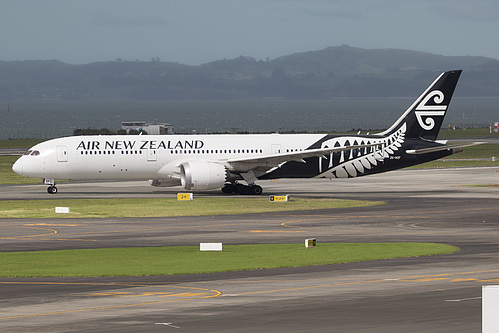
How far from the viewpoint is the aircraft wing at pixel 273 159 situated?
66.2 m

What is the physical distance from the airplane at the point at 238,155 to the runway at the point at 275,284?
12930 mm

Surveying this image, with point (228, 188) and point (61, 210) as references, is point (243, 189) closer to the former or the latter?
point (228, 188)

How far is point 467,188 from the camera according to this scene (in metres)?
71.1

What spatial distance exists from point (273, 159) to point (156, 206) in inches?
469

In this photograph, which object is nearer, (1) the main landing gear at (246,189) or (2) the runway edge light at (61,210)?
(2) the runway edge light at (61,210)

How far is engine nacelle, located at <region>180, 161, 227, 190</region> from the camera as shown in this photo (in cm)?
6419

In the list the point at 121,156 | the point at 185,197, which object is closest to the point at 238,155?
the point at 185,197

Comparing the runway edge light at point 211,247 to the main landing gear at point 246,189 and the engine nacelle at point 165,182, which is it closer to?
the main landing gear at point 246,189

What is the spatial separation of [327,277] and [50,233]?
18841 millimetres

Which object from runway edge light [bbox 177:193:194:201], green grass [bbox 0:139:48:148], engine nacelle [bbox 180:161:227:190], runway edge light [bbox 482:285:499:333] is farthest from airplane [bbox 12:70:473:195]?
green grass [bbox 0:139:48:148]

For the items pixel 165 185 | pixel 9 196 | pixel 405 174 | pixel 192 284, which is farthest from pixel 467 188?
pixel 192 284

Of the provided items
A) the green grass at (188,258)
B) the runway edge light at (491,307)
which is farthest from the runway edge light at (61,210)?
the runway edge light at (491,307)

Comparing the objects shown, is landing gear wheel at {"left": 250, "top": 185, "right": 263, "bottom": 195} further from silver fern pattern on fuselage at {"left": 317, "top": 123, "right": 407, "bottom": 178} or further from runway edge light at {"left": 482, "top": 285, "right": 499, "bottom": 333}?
runway edge light at {"left": 482, "top": 285, "right": 499, "bottom": 333}

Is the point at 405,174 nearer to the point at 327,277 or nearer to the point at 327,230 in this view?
the point at 327,230
